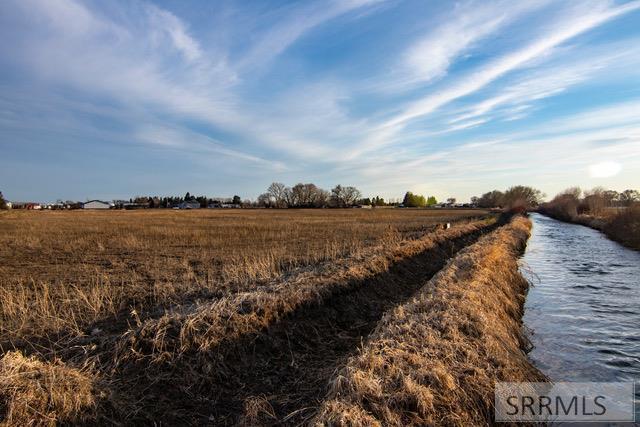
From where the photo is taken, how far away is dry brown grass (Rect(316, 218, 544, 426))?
5.10 meters

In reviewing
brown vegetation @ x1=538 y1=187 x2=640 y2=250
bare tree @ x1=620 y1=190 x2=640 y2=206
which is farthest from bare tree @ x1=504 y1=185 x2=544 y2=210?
bare tree @ x1=620 y1=190 x2=640 y2=206

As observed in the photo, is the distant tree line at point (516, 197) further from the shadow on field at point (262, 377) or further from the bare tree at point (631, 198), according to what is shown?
the shadow on field at point (262, 377)

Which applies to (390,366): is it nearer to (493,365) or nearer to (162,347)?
(493,365)

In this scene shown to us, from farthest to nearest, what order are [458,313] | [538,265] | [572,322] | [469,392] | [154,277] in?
[538,265] < [154,277] < [572,322] < [458,313] < [469,392]

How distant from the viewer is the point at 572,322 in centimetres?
1210

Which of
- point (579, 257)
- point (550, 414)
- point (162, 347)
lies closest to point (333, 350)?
point (162, 347)

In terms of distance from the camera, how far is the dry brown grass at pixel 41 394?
4.78m

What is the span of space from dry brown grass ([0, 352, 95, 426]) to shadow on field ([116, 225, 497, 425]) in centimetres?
67

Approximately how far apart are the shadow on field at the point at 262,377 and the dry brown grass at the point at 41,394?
0.67m

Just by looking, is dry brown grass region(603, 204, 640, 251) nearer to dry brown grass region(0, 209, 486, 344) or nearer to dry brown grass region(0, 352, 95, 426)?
dry brown grass region(0, 209, 486, 344)

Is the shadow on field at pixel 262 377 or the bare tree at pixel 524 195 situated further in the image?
the bare tree at pixel 524 195

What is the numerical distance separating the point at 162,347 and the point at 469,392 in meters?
5.09

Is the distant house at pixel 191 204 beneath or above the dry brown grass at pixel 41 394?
above

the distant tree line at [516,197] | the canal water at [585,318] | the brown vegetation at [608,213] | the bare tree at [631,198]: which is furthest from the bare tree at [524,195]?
the canal water at [585,318]
